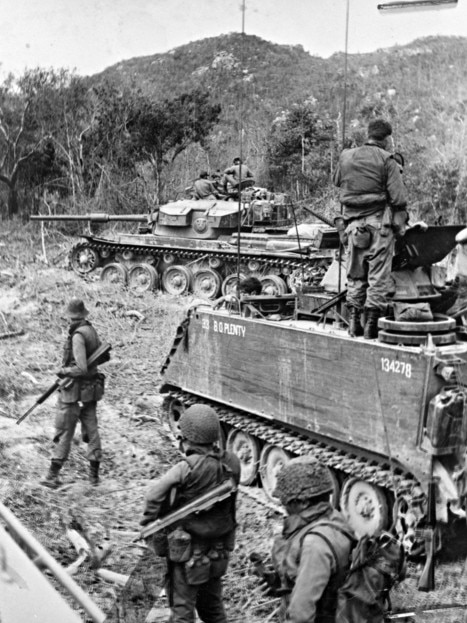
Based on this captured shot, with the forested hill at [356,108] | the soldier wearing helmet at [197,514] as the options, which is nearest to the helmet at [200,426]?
the soldier wearing helmet at [197,514]

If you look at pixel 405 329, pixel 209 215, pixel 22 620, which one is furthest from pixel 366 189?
pixel 209 215

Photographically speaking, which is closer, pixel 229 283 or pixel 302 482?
pixel 302 482

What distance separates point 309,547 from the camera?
112 inches

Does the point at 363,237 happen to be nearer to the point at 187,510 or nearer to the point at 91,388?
the point at 91,388

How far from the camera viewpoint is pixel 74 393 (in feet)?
20.0

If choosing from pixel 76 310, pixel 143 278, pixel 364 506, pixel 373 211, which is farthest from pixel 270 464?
pixel 143 278

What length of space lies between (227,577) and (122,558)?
60 cm

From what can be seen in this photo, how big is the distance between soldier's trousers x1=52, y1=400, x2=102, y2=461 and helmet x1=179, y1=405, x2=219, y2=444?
2.47 m

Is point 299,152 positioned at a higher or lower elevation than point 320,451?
higher

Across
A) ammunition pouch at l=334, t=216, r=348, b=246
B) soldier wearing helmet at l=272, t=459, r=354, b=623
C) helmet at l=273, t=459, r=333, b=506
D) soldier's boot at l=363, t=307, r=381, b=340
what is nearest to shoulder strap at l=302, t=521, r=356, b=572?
soldier wearing helmet at l=272, t=459, r=354, b=623

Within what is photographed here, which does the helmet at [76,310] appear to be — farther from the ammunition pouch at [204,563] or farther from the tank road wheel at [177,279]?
the tank road wheel at [177,279]

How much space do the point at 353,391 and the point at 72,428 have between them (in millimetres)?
2092

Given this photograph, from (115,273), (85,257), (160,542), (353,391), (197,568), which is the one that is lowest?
(115,273)

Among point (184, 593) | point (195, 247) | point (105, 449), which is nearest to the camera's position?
point (184, 593)
